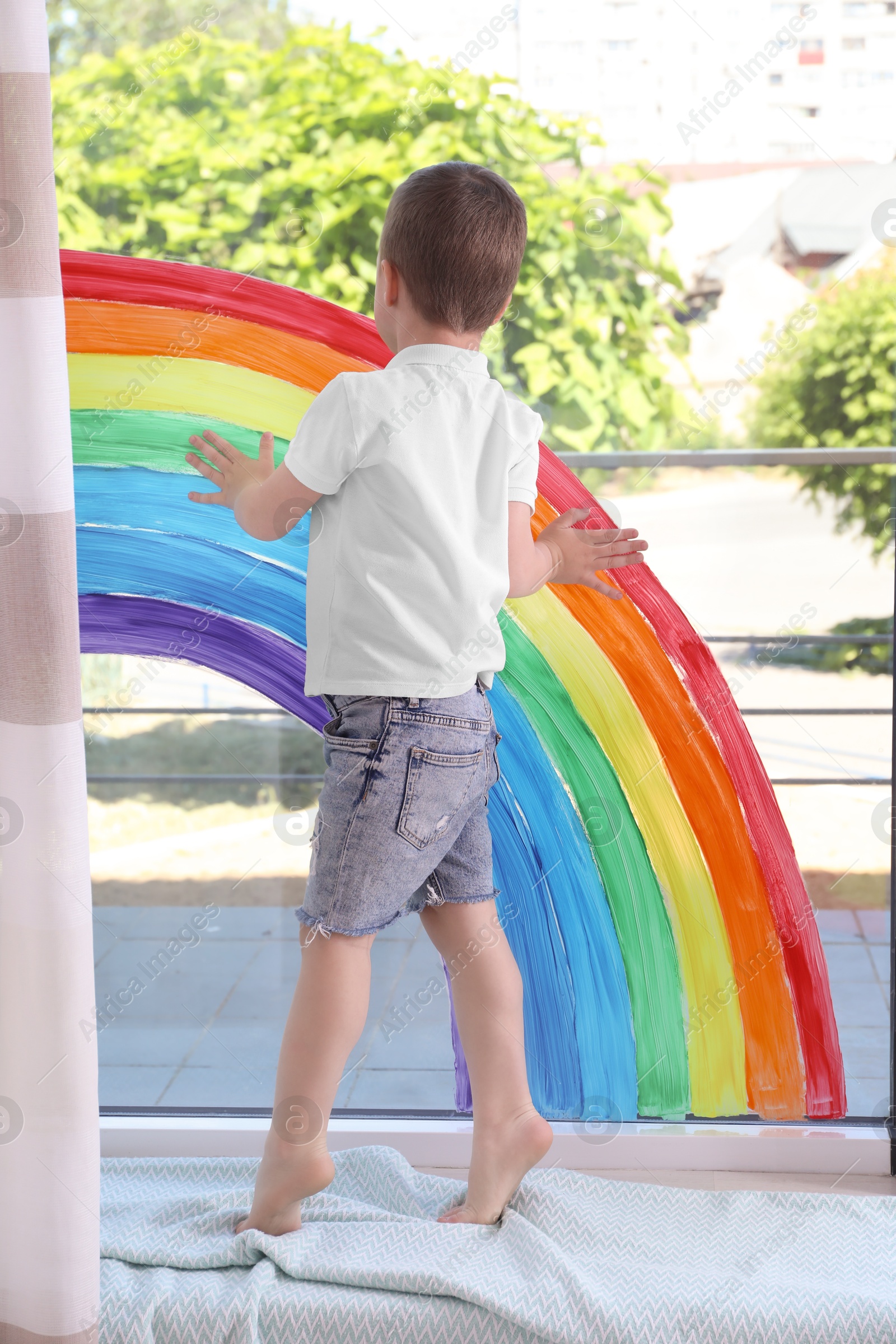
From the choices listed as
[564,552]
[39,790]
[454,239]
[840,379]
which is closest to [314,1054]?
[39,790]

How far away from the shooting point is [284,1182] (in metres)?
1.21

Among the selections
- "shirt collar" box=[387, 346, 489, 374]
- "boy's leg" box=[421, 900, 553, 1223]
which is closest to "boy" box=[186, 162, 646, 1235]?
"shirt collar" box=[387, 346, 489, 374]

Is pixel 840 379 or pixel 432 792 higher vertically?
pixel 840 379

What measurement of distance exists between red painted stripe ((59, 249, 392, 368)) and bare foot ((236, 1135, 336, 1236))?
957 millimetres

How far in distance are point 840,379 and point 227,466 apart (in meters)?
0.96

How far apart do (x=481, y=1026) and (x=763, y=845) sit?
18.0 inches

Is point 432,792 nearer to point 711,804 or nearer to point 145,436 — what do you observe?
point 711,804

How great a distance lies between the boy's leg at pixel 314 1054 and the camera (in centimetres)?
118

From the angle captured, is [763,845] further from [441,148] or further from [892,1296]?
[441,148]

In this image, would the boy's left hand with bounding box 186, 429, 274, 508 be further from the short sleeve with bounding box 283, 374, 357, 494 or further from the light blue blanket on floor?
the light blue blanket on floor

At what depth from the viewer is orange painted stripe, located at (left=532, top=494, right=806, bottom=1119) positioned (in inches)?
56.9

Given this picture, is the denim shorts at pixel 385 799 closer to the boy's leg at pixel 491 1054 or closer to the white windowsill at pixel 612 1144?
the boy's leg at pixel 491 1054

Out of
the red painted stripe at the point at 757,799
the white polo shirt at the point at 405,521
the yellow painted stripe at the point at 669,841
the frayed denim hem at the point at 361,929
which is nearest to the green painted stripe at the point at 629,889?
the yellow painted stripe at the point at 669,841

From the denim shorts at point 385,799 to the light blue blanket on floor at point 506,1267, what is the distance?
38 centimetres
